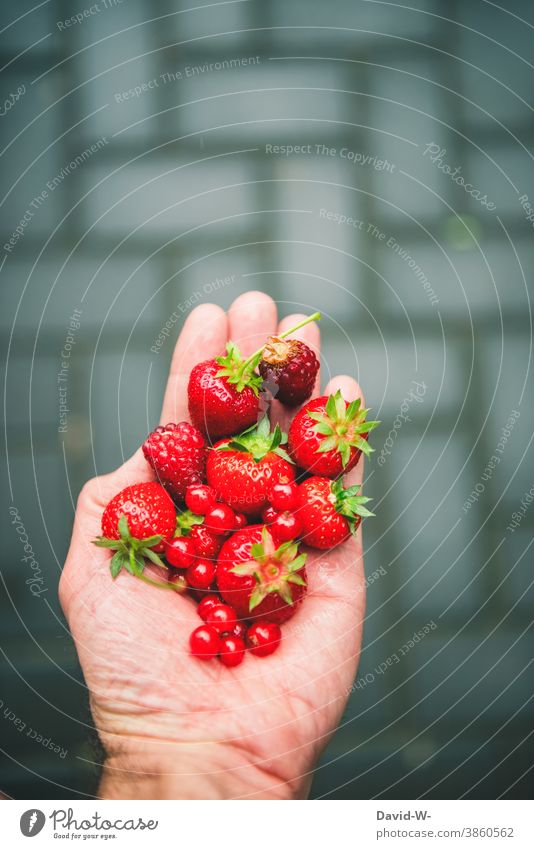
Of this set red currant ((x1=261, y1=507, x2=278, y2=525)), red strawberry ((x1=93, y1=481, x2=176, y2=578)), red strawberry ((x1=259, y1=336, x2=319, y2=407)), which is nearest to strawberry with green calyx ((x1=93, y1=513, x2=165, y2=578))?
red strawberry ((x1=93, y1=481, x2=176, y2=578))

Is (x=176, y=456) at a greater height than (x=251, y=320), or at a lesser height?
lesser

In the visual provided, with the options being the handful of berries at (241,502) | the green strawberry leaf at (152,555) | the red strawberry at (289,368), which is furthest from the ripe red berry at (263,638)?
the red strawberry at (289,368)

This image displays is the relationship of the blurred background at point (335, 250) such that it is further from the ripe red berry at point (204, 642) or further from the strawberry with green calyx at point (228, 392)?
the ripe red berry at point (204, 642)

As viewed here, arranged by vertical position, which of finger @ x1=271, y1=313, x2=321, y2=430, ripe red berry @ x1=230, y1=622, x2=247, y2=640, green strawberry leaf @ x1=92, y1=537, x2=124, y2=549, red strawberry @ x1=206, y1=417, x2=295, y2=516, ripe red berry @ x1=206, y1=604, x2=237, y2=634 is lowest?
ripe red berry @ x1=230, y1=622, x2=247, y2=640

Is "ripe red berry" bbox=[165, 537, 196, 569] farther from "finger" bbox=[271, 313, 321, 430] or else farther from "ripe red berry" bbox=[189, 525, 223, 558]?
"finger" bbox=[271, 313, 321, 430]

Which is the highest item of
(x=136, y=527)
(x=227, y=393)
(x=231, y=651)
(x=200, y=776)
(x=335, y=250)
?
(x=335, y=250)

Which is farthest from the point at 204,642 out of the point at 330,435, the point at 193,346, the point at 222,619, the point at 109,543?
the point at 193,346

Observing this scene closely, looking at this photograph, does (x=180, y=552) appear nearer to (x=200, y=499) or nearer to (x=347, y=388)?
(x=200, y=499)
